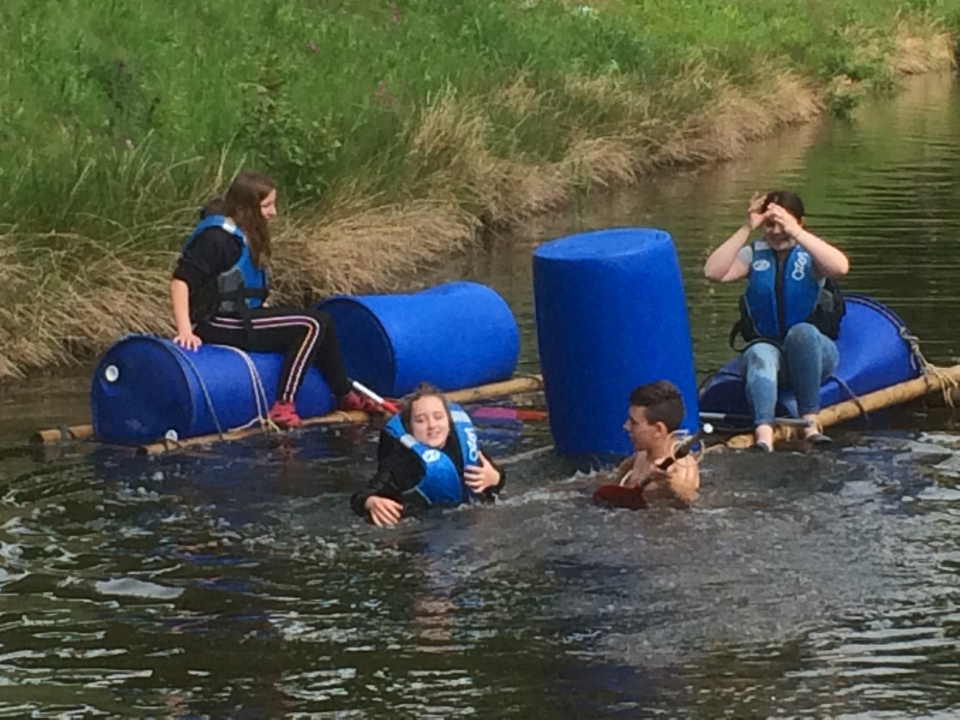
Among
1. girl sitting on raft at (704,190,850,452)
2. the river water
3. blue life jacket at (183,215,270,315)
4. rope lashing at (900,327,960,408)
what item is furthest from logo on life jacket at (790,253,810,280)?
blue life jacket at (183,215,270,315)

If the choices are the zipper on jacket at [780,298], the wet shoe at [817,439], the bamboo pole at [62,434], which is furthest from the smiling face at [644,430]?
the bamboo pole at [62,434]

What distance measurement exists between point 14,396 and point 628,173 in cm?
1078

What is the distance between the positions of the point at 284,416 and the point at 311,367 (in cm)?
40

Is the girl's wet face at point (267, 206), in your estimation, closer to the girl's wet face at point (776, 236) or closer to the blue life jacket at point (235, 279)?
the blue life jacket at point (235, 279)

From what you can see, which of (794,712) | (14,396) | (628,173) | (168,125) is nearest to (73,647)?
(794,712)

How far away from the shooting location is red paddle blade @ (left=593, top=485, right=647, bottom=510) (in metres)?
7.71

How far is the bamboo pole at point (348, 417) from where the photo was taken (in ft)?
30.2

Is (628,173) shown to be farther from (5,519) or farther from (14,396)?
(5,519)

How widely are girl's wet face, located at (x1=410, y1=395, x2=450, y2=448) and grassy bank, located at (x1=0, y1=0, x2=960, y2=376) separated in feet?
12.3

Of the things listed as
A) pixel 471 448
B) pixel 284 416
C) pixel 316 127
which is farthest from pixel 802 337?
pixel 316 127

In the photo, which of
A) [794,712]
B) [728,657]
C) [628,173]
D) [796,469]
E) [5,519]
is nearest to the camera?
[794,712]

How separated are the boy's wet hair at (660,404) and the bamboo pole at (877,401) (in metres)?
1.22

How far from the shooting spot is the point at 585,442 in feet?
29.2

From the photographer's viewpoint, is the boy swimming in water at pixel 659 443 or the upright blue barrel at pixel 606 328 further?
the upright blue barrel at pixel 606 328
